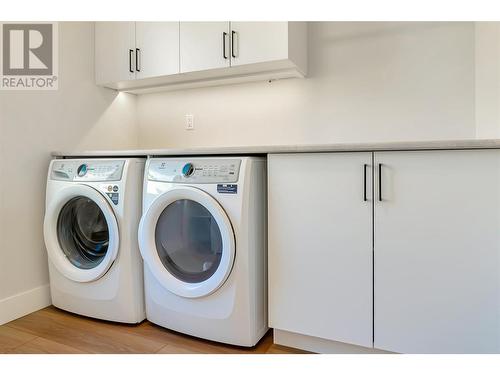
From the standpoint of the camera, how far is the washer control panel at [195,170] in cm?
144

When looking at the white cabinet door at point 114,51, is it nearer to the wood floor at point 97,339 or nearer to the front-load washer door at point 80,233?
the front-load washer door at point 80,233

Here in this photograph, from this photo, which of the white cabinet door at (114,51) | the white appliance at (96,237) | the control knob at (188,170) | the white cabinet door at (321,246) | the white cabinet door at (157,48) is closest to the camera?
the white cabinet door at (321,246)

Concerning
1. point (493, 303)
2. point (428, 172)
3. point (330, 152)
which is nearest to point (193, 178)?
point (330, 152)

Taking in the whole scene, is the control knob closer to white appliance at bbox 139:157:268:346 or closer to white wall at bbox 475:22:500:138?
white appliance at bbox 139:157:268:346

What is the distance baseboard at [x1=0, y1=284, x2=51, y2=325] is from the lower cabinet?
1408mm

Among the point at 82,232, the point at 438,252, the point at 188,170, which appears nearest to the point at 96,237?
the point at 82,232

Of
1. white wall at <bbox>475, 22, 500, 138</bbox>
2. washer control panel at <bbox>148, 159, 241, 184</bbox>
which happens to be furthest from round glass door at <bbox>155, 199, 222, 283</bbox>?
white wall at <bbox>475, 22, 500, 138</bbox>

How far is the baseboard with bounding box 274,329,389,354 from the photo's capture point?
1.39m

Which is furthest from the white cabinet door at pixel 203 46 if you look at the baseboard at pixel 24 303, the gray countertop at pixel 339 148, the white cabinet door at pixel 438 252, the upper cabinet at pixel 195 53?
the baseboard at pixel 24 303

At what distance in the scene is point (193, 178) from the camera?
151 cm

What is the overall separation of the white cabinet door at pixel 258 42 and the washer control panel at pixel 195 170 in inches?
27.8

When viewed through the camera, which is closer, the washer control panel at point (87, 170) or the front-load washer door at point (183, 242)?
the front-load washer door at point (183, 242)

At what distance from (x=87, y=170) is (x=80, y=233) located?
40 centimetres

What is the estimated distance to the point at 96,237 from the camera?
1.89 m
